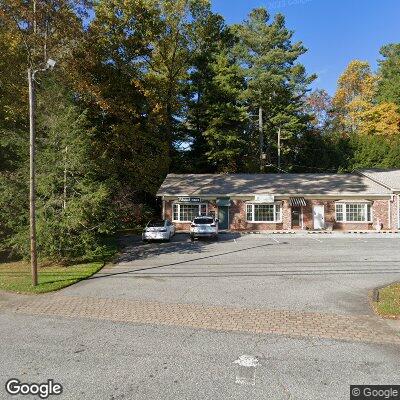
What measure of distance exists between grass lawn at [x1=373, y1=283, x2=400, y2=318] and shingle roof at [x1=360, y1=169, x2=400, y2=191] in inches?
872

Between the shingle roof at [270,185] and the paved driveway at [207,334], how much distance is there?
1679 centimetres

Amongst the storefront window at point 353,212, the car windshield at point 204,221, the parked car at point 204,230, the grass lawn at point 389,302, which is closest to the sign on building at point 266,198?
the storefront window at point 353,212

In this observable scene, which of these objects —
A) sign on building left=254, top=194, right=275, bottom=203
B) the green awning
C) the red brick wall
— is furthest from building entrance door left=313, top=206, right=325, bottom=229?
the green awning

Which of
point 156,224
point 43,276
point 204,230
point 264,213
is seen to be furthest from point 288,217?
point 43,276

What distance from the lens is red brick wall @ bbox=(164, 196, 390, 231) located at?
106 ft

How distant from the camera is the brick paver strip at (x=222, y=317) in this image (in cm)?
888

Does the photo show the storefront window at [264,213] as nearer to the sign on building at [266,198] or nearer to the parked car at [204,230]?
the sign on building at [266,198]

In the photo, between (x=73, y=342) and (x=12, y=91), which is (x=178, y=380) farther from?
(x=12, y=91)

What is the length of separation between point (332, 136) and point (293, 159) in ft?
19.7

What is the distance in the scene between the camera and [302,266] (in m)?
16.8

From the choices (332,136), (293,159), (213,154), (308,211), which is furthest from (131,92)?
(332,136)

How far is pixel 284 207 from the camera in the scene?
32.8m

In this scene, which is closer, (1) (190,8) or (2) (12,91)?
(2) (12,91)

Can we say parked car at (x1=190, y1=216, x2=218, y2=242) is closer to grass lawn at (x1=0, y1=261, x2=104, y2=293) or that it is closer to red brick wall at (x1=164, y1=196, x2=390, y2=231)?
red brick wall at (x1=164, y1=196, x2=390, y2=231)
